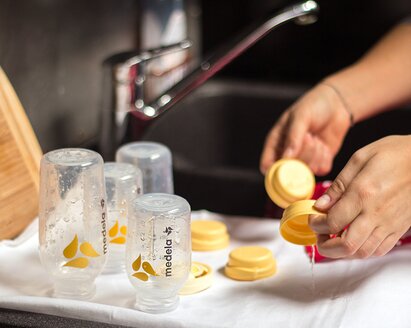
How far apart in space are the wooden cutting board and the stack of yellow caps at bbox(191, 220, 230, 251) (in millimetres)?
225

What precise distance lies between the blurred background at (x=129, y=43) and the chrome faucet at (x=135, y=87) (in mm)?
60

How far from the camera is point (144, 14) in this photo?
1.68 m

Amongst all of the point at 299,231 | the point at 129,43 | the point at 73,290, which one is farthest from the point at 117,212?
the point at 129,43

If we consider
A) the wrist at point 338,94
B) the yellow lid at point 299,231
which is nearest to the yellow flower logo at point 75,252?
the yellow lid at point 299,231

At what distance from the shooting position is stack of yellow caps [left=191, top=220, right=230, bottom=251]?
1.15m

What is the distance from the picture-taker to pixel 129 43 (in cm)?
171

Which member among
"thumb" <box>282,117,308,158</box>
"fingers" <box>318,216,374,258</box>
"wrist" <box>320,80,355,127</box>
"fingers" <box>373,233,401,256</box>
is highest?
"wrist" <box>320,80,355,127</box>

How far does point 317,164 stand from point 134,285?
1.58 ft

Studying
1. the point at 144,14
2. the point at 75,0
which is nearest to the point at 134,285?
the point at 75,0

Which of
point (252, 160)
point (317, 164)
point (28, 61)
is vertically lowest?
point (252, 160)

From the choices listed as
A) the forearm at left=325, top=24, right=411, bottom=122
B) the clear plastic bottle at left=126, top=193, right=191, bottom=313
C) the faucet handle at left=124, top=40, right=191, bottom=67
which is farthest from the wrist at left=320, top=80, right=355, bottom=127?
the clear plastic bottle at left=126, top=193, right=191, bottom=313

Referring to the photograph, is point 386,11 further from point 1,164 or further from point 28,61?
point 1,164

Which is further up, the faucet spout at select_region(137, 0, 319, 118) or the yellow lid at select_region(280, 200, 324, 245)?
the faucet spout at select_region(137, 0, 319, 118)

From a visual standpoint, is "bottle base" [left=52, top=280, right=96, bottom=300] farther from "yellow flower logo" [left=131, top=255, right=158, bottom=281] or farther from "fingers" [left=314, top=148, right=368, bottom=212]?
"fingers" [left=314, top=148, right=368, bottom=212]
